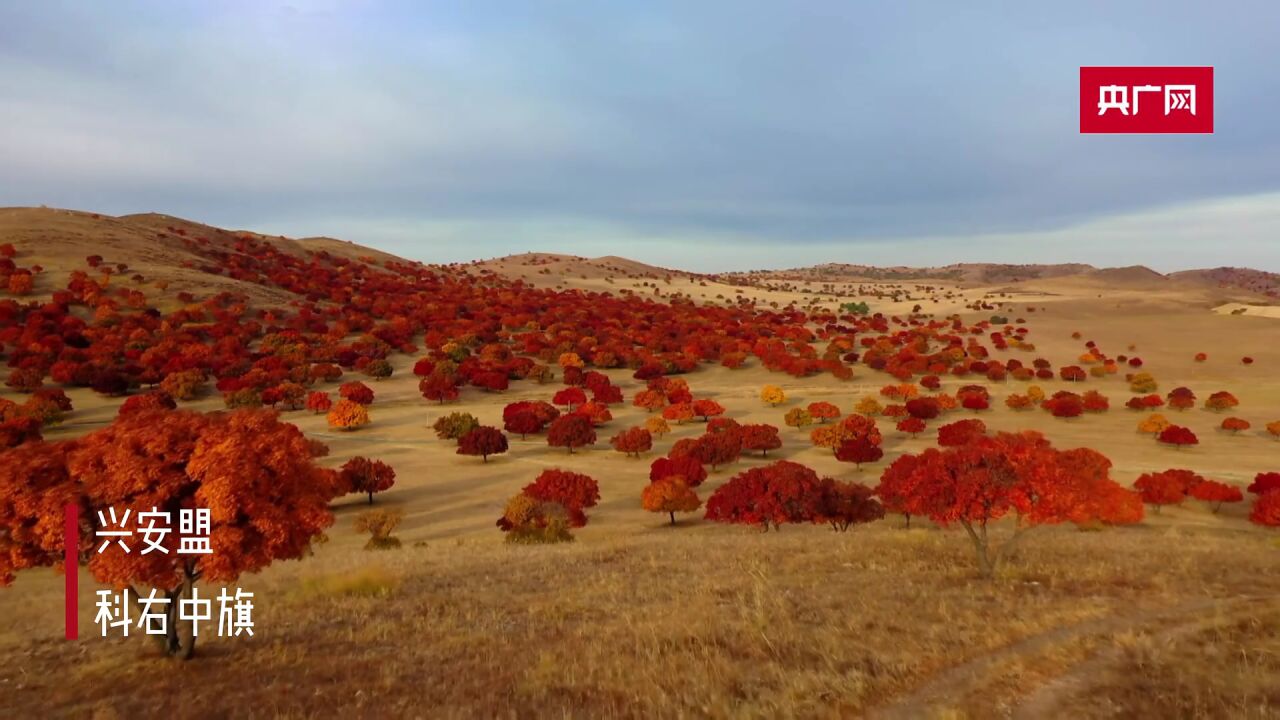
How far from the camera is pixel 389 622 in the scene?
624 inches

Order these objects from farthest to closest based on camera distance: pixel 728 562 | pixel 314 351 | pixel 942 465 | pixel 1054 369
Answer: pixel 1054 369 → pixel 314 351 → pixel 728 562 → pixel 942 465

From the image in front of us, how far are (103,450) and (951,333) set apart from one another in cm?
12423

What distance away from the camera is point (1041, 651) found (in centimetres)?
1234

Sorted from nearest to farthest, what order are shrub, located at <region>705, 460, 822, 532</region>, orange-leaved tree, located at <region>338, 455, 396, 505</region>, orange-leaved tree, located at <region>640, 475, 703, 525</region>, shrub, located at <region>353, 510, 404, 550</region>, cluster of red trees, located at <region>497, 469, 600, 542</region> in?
cluster of red trees, located at <region>497, 469, 600, 542</region> → shrub, located at <region>705, 460, 822, 532</region> → shrub, located at <region>353, 510, 404, 550</region> → orange-leaved tree, located at <region>640, 475, 703, 525</region> → orange-leaved tree, located at <region>338, 455, 396, 505</region>

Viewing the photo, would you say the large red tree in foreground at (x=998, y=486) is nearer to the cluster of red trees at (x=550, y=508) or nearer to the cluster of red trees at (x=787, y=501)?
the cluster of red trees at (x=787, y=501)

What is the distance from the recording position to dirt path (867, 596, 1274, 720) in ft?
33.6

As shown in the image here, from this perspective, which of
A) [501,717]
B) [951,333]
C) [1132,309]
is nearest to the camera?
[501,717]

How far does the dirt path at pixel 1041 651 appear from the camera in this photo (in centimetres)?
1024

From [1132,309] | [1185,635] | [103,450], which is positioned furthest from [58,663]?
[1132,309]

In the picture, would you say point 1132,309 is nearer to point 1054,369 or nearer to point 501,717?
point 1054,369

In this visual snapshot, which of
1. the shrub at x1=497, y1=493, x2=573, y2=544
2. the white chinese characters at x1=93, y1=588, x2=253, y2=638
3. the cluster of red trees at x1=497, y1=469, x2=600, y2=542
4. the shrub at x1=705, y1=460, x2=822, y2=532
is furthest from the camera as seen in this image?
the shrub at x1=705, y1=460, x2=822, y2=532

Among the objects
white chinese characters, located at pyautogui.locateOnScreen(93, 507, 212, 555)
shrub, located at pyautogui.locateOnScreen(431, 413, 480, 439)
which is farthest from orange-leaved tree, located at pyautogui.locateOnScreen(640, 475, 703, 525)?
white chinese characters, located at pyautogui.locateOnScreen(93, 507, 212, 555)

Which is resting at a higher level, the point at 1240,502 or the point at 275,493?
the point at 275,493

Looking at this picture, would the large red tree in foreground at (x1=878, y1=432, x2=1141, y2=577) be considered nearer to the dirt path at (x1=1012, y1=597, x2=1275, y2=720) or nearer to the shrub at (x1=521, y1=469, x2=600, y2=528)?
the dirt path at (x1=1012, y1=597, x2=1275, y2=720)
